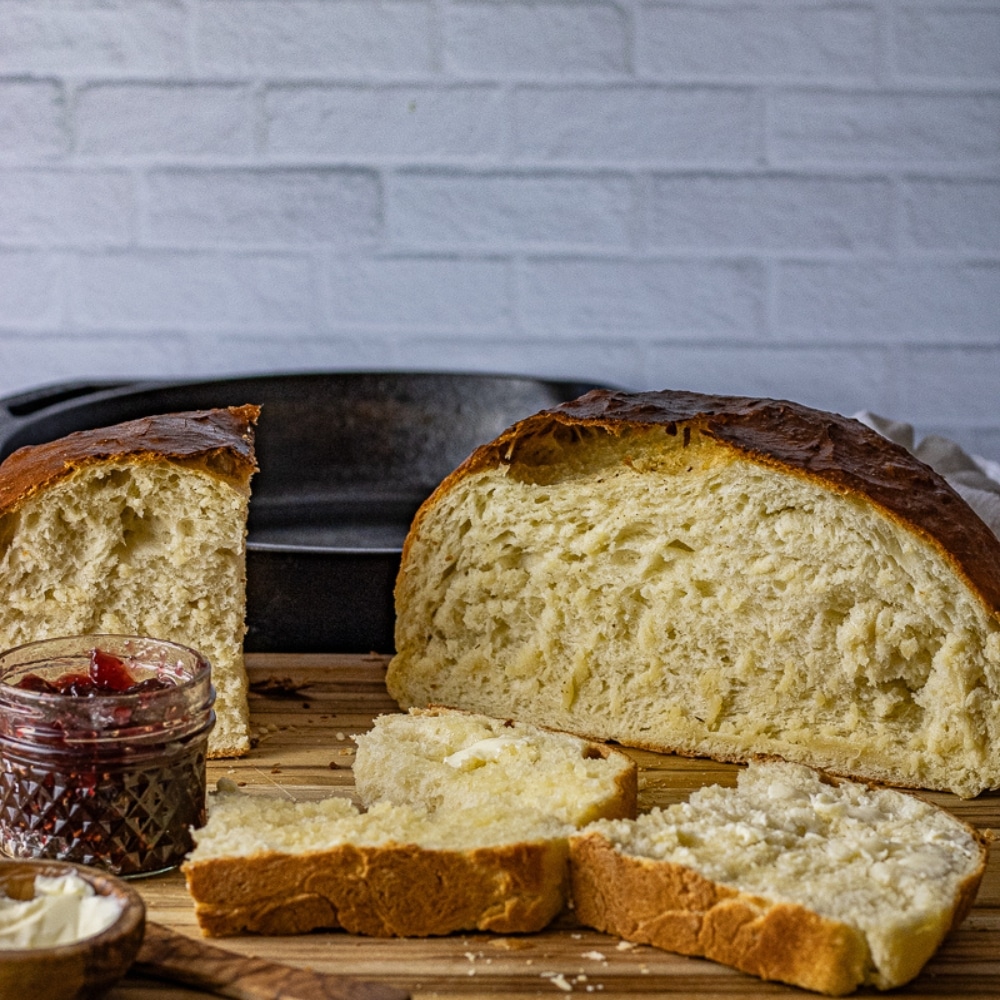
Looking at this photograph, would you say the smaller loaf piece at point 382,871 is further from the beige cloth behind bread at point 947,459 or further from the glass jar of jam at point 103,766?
the beige cloth behind bread at point 947,459

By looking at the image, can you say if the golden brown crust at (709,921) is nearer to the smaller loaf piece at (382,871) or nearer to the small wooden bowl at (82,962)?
the smaller loaf piece at (382,871)

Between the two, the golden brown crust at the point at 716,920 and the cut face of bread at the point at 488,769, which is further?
the cut face of bread at the point at 488,769

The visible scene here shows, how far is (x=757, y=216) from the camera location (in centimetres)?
510

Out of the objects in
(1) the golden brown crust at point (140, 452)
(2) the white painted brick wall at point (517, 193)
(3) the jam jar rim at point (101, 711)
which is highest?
(2) the white painted brick wall at point (517, 193)

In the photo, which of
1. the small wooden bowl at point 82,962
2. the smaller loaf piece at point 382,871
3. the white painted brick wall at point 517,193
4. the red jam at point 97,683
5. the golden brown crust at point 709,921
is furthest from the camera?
the white painted brick wall at point 517,193

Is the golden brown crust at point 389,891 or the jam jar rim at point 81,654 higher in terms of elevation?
the jam jar rim at point 81,654

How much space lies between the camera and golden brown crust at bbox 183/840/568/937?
240cm

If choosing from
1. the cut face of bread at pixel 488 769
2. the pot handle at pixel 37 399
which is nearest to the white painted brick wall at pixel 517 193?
the pot handle at pixel 37 399

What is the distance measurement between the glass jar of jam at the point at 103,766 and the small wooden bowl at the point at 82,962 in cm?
38

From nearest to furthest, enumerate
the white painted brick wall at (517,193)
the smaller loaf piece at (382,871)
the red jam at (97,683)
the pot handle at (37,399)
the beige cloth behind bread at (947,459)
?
the smaller loaf piece at (382,871) < the red jam at (97,683) < the beige cloth behind bread at (947,459) < the pot handle at (37,399) < the white painted brick wall at (517,193)

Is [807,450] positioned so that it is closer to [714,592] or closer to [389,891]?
[714,592]

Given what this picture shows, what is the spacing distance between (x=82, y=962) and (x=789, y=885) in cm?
109

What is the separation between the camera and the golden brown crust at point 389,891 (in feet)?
7.88

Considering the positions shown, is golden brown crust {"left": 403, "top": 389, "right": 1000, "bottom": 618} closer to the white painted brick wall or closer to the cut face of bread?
the cut face of bread
